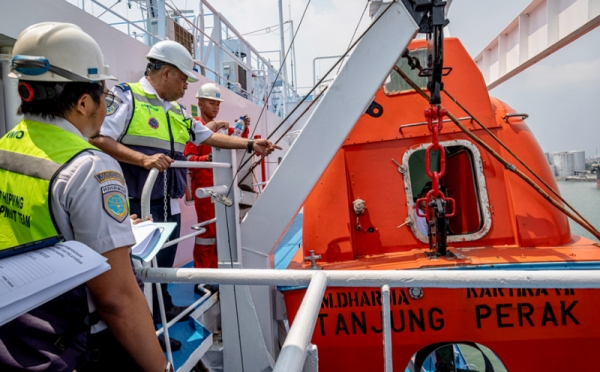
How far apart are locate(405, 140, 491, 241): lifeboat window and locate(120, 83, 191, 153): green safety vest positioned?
1811 millimetres

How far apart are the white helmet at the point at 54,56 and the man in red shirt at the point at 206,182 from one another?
2205mm

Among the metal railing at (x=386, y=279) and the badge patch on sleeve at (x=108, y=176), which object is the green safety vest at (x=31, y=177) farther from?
the metal railing at (x=386, y=279)

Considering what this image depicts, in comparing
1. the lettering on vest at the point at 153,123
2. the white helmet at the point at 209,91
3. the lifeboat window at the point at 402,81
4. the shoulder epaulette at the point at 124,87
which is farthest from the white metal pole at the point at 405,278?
the white helmet at the point at 209,91

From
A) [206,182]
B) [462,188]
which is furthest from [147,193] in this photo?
[462,188]

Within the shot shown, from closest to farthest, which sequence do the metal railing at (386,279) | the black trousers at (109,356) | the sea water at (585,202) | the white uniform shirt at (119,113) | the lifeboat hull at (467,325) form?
the black trousers at (109,356) < the metal railing at (386,279) < the white uniform shirt at (119,113) < the lifeboat hull at (467,325) < the sea water at (585,202)

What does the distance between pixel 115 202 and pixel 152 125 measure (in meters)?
1.35

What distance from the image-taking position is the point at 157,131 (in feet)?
7.23

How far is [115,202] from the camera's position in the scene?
941mm

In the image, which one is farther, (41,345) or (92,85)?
(92,85)

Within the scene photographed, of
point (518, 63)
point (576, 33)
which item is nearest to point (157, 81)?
point (576, 33)

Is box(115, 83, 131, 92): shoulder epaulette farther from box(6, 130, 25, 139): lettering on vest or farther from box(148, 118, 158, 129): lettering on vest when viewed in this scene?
box(6, 130, 25, 139): lettering on vest

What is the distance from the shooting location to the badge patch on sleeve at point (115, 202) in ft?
3.02

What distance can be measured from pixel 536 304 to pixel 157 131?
2457 mm

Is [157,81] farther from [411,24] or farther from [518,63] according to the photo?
[518,63]
